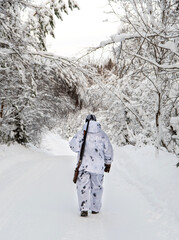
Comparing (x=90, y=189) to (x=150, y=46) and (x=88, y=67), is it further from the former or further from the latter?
(x=150, y=46)

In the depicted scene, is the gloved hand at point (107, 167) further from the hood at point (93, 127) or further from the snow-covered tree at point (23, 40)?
the snow-covered tree at point (23, 40)

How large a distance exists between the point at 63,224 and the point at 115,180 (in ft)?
14.0

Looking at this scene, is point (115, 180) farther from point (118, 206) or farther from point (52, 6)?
point (52, 6)

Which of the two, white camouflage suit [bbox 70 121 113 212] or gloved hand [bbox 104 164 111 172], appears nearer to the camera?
white camouflage suit [bbox 70 121 113 212]

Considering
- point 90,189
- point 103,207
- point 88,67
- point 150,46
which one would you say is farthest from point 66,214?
point 150,46

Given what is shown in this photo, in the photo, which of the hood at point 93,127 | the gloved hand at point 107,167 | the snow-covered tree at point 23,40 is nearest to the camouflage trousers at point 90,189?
the gloved hand at point 107,167

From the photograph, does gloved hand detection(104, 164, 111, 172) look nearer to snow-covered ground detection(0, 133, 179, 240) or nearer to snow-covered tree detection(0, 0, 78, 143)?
snow-covered ground detection(0, 133, 179, 240)

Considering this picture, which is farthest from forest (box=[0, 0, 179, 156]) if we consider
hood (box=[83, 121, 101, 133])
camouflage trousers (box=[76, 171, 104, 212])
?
camouflage trousers (box=[76, 171, 104, 212])

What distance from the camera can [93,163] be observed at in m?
5.29

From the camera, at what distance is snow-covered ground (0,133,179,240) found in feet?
13.8

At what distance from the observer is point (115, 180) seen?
863cm

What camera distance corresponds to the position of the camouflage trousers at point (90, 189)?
5152 mm

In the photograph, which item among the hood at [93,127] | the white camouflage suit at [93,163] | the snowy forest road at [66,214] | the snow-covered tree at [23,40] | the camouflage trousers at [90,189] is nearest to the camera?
the snowy forest road at [66,214]

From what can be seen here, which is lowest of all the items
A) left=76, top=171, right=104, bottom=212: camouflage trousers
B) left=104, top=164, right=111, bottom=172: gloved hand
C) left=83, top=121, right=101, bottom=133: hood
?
left=76, top=171, right=104, bottom=212: camouflage trousers
